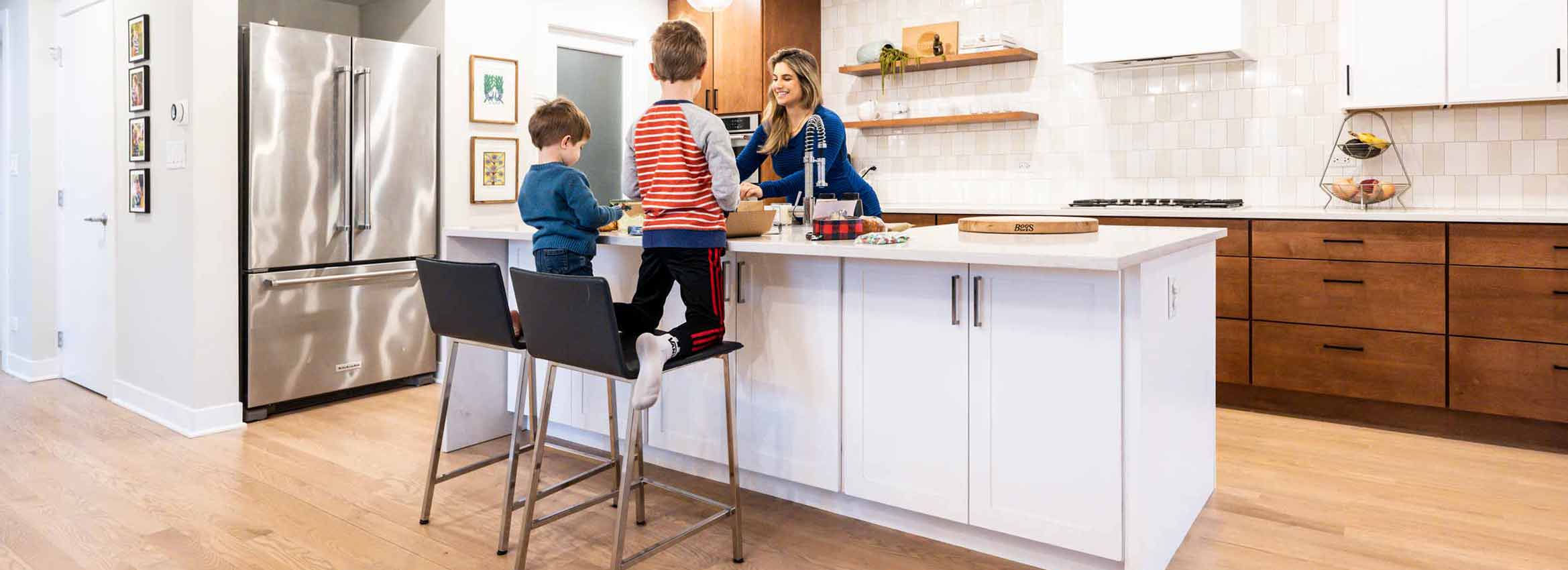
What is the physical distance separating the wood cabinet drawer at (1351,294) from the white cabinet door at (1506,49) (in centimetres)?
77

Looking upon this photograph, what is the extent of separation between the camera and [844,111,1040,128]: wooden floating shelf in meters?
5.13

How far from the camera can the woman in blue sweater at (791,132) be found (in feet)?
10.7

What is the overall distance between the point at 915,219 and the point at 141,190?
3.63 meters

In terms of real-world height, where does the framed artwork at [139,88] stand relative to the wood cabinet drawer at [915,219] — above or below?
above

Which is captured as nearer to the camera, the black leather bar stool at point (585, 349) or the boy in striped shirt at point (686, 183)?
the black leather bar stool at point (585, 349)

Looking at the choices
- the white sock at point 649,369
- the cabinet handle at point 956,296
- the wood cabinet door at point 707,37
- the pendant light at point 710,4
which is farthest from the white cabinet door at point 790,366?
the wood cabinet door at point 707,37

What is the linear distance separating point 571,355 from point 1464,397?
3.38m

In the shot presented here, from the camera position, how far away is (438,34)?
15.0ft

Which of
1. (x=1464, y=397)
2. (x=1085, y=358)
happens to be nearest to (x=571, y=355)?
(x=1085, y=358)

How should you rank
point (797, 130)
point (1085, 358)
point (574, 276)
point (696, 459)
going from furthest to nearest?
point (797, 130)
point (696, 459)
point (1085, 358)
point (574, 276)

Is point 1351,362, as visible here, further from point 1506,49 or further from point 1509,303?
point 1506,49

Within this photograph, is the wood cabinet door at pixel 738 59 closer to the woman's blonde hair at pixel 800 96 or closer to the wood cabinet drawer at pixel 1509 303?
the woman's blonde hair at pixel 800 96

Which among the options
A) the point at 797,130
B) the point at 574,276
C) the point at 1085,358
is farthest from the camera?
the point at 797,130

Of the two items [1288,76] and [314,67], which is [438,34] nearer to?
[314,67]
